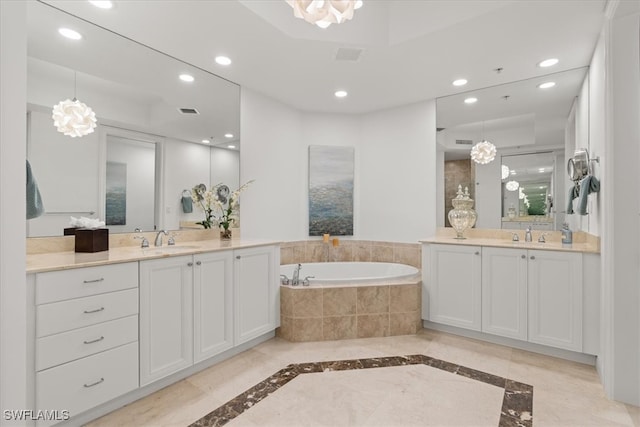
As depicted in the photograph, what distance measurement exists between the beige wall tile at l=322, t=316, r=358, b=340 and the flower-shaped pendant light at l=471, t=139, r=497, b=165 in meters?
2.20

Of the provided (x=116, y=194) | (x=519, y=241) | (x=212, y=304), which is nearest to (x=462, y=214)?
(x=519, y=241)

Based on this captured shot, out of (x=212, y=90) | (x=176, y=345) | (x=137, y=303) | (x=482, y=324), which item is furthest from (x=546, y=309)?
(x=212, y=90)

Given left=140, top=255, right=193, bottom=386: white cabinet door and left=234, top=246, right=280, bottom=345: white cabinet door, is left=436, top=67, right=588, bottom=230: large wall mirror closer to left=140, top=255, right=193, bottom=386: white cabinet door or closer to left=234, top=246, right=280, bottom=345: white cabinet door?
left=234, top=246, right=280, bottom=345: white cabinet door

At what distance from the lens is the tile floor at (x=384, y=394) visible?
186cm

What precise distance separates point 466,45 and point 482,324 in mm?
2407

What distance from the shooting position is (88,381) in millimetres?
1753

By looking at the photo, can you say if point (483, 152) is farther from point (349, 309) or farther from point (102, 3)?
point (102, 3)

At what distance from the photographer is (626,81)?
6.69 ft

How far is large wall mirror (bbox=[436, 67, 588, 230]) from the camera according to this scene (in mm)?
3160

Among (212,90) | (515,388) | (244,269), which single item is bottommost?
(515,388)

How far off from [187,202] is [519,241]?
323cm

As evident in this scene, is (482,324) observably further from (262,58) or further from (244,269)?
(262,58)

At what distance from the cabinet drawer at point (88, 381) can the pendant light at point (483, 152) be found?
3582 mm

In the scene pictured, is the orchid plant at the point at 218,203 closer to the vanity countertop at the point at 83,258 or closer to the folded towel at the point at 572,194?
the vanity countertop at the point at 83,258
